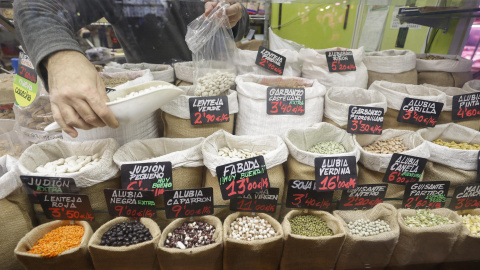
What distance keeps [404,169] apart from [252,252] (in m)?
0.71

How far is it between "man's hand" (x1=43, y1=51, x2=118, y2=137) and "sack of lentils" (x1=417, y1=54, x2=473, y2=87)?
174 centimetres

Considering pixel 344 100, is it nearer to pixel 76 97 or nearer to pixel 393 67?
pixel 393 67

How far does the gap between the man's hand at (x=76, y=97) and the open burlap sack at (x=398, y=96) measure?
124 cm

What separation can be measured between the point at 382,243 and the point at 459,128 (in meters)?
0.76

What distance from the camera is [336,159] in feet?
3.32

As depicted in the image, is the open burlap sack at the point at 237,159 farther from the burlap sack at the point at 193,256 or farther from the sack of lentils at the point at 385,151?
the sack of lentils at the point at 385,151

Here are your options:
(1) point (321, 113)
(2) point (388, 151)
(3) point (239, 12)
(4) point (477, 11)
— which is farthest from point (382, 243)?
(4) point (477, 11)

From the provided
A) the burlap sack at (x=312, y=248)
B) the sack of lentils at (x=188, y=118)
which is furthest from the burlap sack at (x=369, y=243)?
the sack of lentils at (x=188, y=118)

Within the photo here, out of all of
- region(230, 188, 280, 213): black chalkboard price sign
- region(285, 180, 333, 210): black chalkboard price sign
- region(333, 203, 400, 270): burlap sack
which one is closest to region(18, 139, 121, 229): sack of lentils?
region(230, 188, 280, 213): black chalkboard price sign

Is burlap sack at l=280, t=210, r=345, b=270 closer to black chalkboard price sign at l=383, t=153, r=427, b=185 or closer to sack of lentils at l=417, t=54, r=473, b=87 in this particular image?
black chalkboard price sign at l=383, t=153, r=427, b=185

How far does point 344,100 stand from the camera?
4.70 ft

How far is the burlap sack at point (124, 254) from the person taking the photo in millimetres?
890

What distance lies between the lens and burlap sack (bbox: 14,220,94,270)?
2.88ft

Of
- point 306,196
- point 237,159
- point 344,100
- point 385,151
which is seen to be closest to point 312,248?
point 306,196
